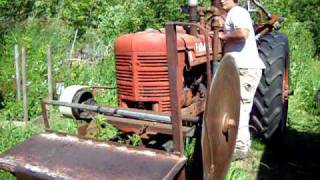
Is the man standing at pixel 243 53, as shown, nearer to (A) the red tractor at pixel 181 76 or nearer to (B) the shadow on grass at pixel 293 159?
(A) the red tractor at pixel 181 76

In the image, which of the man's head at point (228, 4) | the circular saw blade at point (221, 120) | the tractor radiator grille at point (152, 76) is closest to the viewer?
the circular saw blade at point (221, 120)

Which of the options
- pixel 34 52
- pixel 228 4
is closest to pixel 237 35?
pixel 228 4

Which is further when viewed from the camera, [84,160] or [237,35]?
[237,35]

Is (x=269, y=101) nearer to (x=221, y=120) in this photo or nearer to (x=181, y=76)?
(x=181, y=76)

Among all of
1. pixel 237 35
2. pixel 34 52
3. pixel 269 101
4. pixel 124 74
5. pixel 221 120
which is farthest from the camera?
pixel 34 52

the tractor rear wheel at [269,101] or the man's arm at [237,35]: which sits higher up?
the man's arm at [237,35]

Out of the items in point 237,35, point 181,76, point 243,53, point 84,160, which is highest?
point 237,35

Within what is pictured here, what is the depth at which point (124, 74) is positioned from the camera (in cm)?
430

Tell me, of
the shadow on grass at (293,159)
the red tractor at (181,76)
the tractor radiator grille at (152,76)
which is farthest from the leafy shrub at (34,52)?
the shadow on grass at (293,159)

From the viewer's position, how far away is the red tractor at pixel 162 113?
2975mm

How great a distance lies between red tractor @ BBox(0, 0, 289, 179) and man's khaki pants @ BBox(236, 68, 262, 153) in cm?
35

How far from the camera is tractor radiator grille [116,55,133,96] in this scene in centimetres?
423

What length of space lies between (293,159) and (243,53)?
136 centimetres

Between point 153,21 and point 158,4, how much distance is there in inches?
13.5
